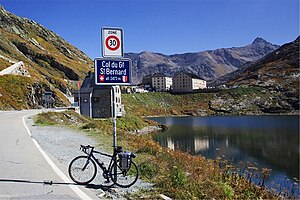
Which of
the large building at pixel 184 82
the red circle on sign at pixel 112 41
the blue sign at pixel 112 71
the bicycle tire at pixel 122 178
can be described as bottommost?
the bicycle tire at pixel 122 178

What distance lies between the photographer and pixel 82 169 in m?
8.43

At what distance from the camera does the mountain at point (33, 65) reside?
5622 centimetres

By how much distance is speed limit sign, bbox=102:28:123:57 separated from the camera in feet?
25.3

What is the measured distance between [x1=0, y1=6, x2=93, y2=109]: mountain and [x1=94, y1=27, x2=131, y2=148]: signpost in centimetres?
4781

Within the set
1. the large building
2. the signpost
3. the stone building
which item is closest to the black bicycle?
the signpost

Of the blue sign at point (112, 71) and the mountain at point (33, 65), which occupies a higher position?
the mountain at point (33, 65)

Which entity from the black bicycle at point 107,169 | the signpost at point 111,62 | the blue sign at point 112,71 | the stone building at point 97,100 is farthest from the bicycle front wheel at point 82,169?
the stone building at point 97,100

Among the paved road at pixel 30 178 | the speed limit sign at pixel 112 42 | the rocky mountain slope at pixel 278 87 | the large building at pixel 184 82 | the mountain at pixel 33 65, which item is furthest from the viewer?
the large building at pixel 184 82

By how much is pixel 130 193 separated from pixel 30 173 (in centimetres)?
365

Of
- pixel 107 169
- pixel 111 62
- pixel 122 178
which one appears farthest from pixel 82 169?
pixel 111 62

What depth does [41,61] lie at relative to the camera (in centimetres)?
12850

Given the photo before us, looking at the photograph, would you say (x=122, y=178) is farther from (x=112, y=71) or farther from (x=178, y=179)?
(x=112, y=71)

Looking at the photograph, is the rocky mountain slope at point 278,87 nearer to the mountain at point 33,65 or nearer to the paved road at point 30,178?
the mountain at point 33,65

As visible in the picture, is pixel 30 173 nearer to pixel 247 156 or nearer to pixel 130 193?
pixel 130 193
